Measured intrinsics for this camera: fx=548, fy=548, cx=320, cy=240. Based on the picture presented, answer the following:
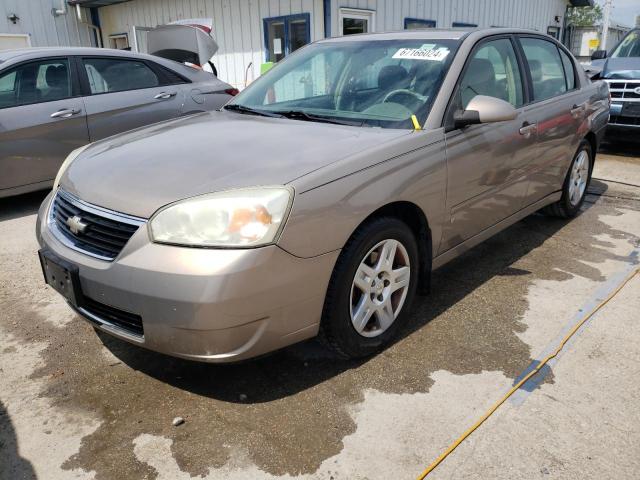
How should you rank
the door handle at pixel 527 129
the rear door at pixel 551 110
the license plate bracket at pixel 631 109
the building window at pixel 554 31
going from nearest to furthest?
1. the door handle at pixel 527 129
2. the rear door at pixel 551 110
3. the license plate bracket at pixel 631 109
4. the building window at pixel 554 31

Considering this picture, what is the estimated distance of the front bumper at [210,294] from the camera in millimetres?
2072

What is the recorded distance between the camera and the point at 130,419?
2.36m

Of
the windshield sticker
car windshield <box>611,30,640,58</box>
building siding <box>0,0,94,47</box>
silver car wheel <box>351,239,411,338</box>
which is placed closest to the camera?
silver car wheel <box>351,239,411,338</box>

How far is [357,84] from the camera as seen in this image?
3.30 m

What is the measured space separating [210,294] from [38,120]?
412 cm

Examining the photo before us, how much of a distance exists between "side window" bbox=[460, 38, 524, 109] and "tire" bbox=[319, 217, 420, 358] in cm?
98

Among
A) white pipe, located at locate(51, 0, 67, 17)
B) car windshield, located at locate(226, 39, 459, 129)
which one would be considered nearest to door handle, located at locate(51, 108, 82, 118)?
car windshield, located at locate(226, 39, 459, 129)

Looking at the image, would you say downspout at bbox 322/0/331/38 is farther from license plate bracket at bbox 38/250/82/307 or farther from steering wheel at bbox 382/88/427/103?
license plate bracket at bbox 38/250/82/307

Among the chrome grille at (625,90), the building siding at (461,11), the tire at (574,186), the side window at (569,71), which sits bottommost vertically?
the tire at (574,186)

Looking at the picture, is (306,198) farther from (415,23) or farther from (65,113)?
(415,23)

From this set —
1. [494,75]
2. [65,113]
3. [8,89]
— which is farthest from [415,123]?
[8,89]

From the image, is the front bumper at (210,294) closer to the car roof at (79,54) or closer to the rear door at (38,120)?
the rear door at (38,120)

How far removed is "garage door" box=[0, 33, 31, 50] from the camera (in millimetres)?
12637

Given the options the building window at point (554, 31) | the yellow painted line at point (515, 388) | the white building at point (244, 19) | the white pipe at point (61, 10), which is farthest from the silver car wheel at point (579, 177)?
the building window at point (554, 31)
